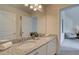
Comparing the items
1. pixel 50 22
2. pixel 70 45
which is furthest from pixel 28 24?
pixel 70 45

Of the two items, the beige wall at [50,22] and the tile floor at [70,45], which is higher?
the beige wall at [50,22]

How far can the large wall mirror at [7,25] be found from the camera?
173 centimetres

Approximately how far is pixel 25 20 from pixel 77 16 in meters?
0.85

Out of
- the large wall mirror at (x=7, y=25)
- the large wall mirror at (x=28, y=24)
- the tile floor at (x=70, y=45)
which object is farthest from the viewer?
the tile floor at (x=70, y=45)

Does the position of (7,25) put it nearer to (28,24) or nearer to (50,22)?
(28,24)

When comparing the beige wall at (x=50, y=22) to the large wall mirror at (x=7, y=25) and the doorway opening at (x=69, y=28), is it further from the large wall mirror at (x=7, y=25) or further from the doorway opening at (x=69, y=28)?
the large wall mirror at (x=7, y=25)

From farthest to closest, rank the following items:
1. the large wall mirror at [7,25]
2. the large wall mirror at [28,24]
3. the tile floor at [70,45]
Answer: the tile floor at [70,45] → the large wall mirror at [28,24] → the large wall mirror at [7,25]

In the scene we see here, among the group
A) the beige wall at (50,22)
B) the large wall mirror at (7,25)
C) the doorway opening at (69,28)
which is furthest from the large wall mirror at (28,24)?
the doorway opening at (69,28)

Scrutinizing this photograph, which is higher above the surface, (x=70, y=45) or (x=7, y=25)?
(x=7, y=25)

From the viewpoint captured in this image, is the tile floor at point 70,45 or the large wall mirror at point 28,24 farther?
the tile floor at point 70,45

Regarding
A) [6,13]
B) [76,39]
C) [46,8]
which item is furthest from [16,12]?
[76,39]

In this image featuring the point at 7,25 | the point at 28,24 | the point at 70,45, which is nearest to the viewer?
the point at 7,25

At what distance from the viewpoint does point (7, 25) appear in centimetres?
178
